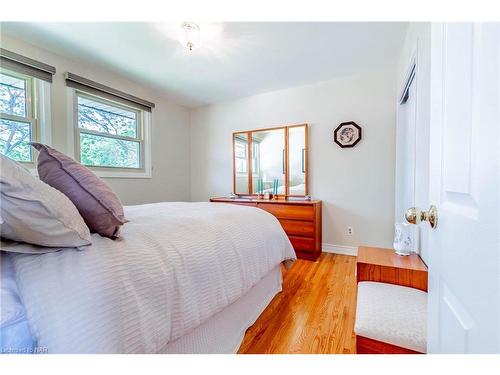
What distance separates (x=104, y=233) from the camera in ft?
2.84

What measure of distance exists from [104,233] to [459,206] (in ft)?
3.63

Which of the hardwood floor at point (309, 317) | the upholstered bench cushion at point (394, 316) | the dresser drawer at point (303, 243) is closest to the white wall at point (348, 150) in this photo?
the dresser drawer at point (303, 243)

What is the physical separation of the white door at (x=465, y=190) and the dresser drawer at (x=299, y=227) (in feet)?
6.72

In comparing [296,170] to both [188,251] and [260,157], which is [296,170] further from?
[188,251]

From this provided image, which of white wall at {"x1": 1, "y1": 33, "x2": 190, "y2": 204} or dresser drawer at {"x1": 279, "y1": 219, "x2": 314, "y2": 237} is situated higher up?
white wall at {"x1": 1, "y1": 33, "x2": 190, "y2": 204}

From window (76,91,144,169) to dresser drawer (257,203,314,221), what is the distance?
81.3 inches

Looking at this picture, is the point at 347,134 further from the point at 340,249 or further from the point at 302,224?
the point at 340,249

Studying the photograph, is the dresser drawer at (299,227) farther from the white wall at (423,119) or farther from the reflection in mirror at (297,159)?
the white wall at (423,119)

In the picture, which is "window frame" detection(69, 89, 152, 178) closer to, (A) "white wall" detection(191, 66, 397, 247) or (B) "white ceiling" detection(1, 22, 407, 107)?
(B) "white ceiling" detection(1, 22, 407, 107)

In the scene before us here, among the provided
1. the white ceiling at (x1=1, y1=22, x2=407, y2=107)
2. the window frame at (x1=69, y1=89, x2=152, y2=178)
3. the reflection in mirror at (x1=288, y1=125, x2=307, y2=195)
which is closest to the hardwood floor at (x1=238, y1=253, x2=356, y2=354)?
the reflection in mirror at (x1=288, y1=125, x2=307, y2=195)

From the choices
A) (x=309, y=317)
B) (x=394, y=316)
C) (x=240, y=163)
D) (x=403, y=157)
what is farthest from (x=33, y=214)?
(x=240, y=163)

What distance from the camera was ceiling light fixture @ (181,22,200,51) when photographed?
74.6 inches

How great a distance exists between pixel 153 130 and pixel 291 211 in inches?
95.1
